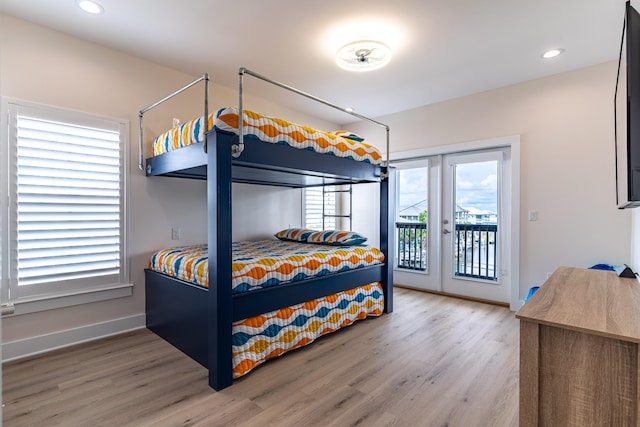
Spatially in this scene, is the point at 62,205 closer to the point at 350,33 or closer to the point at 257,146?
the point at 257,146

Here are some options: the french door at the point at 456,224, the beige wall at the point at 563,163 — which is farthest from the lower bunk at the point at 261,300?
the beige wall at the point at 563,163

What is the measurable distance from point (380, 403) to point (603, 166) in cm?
301

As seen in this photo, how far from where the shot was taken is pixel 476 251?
395cm

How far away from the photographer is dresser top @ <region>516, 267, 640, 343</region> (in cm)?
108

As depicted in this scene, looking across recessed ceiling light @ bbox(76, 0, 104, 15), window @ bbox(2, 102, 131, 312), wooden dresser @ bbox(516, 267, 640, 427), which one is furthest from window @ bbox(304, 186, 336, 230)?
wooden dresser @ bbox(516, 267, 640, 427)

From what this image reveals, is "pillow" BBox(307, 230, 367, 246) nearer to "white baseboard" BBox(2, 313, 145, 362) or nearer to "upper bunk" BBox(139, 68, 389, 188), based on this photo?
"upper bunk" BBox(139, 68, 389, 188)

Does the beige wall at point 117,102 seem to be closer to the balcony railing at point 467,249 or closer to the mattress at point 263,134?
the mattress at point 263,134

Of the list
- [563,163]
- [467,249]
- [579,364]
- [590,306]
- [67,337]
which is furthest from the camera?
[467,249]

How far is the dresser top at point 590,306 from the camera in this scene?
108cm

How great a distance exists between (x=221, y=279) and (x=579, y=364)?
5.80 feet

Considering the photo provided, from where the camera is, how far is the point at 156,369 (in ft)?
7.33

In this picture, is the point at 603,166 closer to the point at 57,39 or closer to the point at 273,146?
the point at 273,146

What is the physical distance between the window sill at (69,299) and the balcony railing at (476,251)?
3.67m

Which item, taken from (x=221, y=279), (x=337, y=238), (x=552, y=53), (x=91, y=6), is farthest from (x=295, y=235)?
(x=552, y=53)
